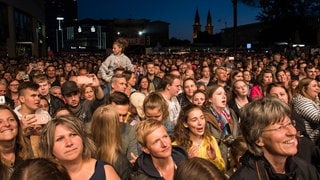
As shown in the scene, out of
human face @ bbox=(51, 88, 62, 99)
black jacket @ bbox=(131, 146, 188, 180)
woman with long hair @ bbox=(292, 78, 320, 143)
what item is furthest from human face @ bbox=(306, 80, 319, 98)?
human face @ bbox=(51, 88, 62, 99)

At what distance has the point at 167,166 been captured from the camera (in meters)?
4.22

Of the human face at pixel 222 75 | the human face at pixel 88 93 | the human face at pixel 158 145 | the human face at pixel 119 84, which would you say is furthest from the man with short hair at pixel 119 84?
the human face at pixel 158 145

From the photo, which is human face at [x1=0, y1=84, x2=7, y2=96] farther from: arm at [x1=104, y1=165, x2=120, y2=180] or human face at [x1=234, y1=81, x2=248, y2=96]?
arm at [x1=104, y1=165, x2=120, y2=180]

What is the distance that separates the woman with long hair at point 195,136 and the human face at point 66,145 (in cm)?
161

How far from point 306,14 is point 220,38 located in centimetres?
8714

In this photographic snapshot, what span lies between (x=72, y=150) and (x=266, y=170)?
67.8 inches

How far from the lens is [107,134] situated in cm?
465

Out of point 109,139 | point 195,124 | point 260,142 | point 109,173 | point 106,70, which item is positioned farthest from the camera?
point 106,70

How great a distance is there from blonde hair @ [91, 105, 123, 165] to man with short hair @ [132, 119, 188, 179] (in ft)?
1.27

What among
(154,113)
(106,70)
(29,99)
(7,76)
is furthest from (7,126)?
(7,76)

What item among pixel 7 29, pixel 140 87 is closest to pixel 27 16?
pixel 7 29

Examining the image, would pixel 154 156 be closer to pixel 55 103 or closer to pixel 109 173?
pixel 109 173

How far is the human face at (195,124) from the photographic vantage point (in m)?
5.24

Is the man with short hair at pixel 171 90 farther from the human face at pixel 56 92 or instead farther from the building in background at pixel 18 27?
the building in background at pixel 18 27
